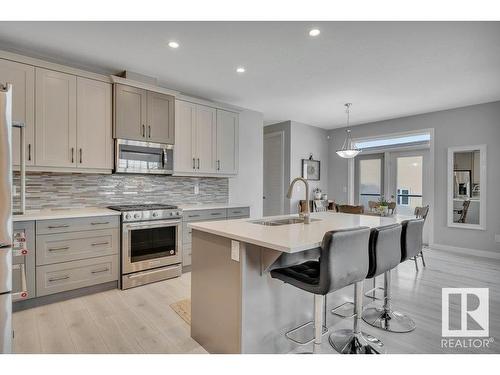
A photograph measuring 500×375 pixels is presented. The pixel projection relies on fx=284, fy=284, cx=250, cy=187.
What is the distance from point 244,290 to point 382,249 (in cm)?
101

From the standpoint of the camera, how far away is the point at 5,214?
5.08 ft

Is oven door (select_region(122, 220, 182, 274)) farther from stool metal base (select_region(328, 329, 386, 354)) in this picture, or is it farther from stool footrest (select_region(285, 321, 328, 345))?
stool metal base (select_region(328, 329, 386, 354))

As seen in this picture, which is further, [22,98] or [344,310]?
[22,98]

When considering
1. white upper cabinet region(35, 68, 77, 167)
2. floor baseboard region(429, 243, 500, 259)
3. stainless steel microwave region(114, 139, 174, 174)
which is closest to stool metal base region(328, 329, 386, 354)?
stainless steel microwave region(114, 139, 174, 174)

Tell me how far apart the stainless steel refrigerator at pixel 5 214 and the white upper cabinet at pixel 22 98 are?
1536 millimetres

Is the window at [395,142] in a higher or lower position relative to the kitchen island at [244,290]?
higher

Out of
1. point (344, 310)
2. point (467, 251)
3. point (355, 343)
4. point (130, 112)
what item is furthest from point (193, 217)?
point (467, 251)

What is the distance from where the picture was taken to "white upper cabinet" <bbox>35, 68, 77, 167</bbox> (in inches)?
115

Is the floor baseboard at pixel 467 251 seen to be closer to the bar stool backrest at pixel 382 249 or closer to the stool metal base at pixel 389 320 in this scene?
the stool metal base at pixel 389 320

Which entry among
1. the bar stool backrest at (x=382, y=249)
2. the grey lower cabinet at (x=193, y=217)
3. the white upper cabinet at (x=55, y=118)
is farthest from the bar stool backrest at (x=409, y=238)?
the white upper cabinet at (x=55, y=118)

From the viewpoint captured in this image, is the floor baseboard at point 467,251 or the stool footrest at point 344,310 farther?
the floor baseboard at point 467,251

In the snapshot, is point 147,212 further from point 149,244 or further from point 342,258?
point 342,258

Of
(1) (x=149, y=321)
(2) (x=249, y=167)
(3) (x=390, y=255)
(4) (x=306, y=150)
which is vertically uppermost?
(4) (x=306, y=150)

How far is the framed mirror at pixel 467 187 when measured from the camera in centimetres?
486
